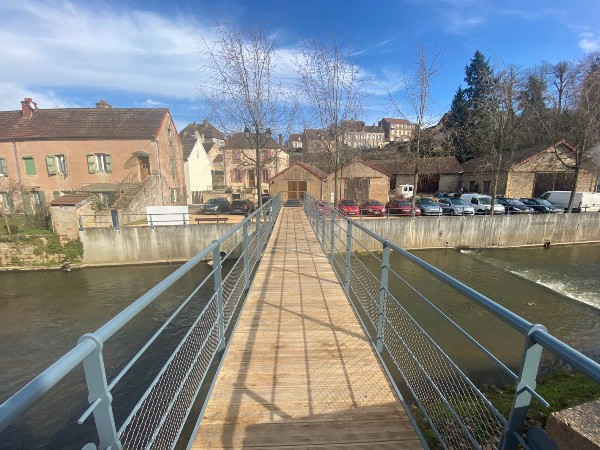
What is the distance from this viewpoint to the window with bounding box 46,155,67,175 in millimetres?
25062

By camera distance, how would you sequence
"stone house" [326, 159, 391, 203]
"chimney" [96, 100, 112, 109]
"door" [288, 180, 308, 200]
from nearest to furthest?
"chimney" [96, 100, 112, 109], "stone house" [326, 159, 391, 203], "door" [288, 180, 308, 200]

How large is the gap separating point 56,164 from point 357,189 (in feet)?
86.8

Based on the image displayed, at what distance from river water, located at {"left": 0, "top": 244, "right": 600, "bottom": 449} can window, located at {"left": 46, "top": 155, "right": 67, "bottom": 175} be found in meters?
11.6

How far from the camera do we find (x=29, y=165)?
25234 mm

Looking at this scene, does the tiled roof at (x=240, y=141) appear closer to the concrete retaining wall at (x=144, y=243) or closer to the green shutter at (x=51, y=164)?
the concrete retaining wall at (x=144, y=243)

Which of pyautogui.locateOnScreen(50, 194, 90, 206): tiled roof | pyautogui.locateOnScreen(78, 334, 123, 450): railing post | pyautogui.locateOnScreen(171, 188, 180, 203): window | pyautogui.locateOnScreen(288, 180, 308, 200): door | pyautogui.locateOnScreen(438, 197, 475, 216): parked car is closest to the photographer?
pyautogui.locateOnScreen(78, 334, 123, 450): railing post

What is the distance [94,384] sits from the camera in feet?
4.30

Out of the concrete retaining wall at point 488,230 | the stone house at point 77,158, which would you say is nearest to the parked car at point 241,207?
the stone house at point 77,158

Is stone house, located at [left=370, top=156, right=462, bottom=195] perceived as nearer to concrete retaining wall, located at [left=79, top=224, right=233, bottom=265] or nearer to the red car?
the red car

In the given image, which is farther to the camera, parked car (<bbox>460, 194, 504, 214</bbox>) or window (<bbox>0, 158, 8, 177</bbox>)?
window (<bbox>0, 158, 8, 177</bbox>)

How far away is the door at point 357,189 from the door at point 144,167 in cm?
1803

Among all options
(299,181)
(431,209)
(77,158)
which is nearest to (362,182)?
(299,181)

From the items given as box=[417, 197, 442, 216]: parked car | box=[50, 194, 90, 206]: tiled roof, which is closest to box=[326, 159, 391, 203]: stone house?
A: box=[417, 197, 442, 216]: parked car

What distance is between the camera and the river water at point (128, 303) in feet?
27.5
